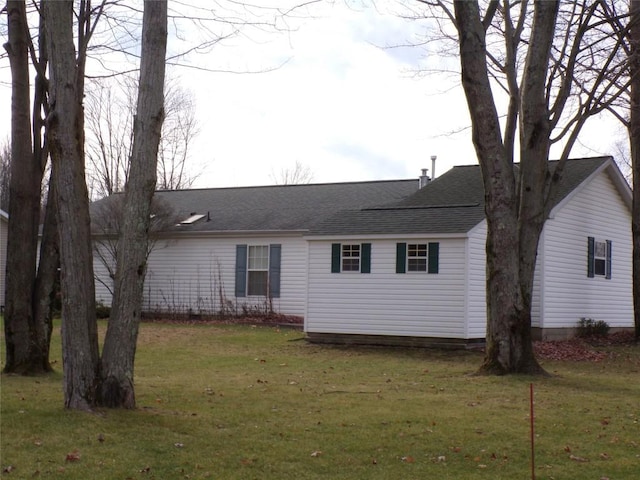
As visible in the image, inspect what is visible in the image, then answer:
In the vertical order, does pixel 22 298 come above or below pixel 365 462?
above

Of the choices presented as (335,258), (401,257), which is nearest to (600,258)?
(401,257)

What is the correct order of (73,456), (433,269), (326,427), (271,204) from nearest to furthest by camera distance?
(73,456) < (326,427) < (433,269) < (271,204)

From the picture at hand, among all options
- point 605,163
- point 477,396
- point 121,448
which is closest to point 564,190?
point 605,163

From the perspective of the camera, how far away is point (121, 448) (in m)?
7.71

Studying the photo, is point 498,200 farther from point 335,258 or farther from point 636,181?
point 636,181

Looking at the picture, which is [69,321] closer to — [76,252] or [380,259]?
[76,252]

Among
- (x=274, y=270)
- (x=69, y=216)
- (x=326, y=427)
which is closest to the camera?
(x=69, y=216)

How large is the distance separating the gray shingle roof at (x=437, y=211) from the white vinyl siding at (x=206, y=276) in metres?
4.64

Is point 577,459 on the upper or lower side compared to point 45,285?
lower

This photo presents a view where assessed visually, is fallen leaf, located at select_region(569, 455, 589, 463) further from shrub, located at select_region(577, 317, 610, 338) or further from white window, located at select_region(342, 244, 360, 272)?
shrub, located at select_region(577, 317, 610, 338)

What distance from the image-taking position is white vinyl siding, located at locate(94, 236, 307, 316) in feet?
85.4

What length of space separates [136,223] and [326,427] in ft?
10.0

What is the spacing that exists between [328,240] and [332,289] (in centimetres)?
117

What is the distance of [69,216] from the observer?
9109 millimetres
